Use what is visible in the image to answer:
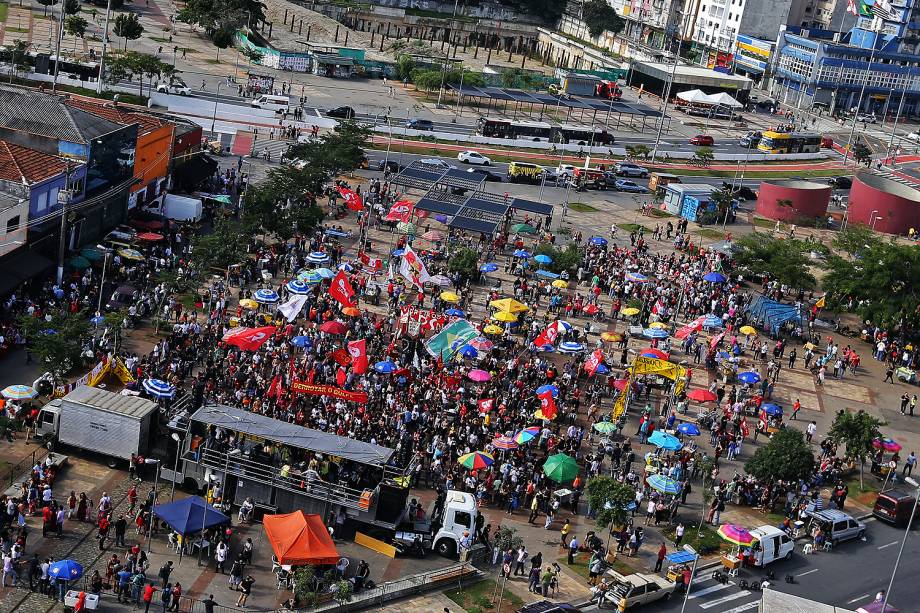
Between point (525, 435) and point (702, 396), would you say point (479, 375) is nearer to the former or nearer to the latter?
point (525, 435)

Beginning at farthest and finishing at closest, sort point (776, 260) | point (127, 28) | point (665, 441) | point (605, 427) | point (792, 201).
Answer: point (127, 28) → point (792, 201) → point (776, 260) → point (605, 427) → point (665, 441)

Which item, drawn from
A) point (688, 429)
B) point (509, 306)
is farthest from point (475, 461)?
point (509, 306)

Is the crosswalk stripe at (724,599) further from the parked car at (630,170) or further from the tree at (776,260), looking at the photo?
the parked car at (630,170)

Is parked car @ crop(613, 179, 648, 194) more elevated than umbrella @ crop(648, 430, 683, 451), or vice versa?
parked car @ crop(613, 179, 648, 194)

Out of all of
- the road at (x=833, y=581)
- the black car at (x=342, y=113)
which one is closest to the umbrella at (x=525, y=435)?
the road at (x=833, y=581)

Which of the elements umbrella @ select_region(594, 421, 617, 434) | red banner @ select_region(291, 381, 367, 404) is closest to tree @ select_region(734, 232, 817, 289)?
umbrella @ select_region(594, 421, 617, 434)

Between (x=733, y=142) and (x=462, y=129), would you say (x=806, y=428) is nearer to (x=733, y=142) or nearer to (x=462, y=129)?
(x=462, y=129)

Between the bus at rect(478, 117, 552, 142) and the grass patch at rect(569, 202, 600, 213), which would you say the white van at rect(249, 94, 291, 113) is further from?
the grass patch at rect(569, 202, 600, 213)
